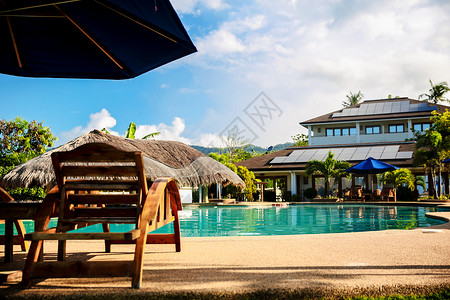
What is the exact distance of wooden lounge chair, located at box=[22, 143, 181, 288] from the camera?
117 inches

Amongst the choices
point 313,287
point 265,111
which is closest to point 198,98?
point 265,111

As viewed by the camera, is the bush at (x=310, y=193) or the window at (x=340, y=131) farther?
the window at (x=340, y=131)

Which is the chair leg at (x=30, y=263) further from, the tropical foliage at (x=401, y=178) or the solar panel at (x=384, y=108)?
the solar panel at (x=384, y=108)

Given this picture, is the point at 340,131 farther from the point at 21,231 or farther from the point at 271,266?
the point at 21,231

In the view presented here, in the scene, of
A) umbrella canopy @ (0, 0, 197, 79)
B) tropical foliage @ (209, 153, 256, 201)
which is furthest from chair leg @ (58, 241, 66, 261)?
tropical foliage @ (209, 153, 256, 201)

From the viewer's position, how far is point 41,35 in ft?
14.1

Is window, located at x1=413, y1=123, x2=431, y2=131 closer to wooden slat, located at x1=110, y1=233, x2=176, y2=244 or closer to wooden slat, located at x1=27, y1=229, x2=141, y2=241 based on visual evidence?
wooden slat, located at x1=110, y1=233, x2=176, y2=244

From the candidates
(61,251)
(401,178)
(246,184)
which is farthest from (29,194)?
(401,178)

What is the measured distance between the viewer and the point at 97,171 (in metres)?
3.33

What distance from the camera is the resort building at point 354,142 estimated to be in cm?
2751

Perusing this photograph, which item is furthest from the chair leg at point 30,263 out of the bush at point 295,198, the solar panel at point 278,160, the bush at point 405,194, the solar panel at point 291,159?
the solar panel at point 278,160

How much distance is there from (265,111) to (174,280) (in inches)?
1034

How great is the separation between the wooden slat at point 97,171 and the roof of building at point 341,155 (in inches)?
962

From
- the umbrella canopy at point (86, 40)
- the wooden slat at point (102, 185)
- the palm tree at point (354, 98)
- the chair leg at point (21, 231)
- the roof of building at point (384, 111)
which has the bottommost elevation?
the chair leg at point (21, 231)
